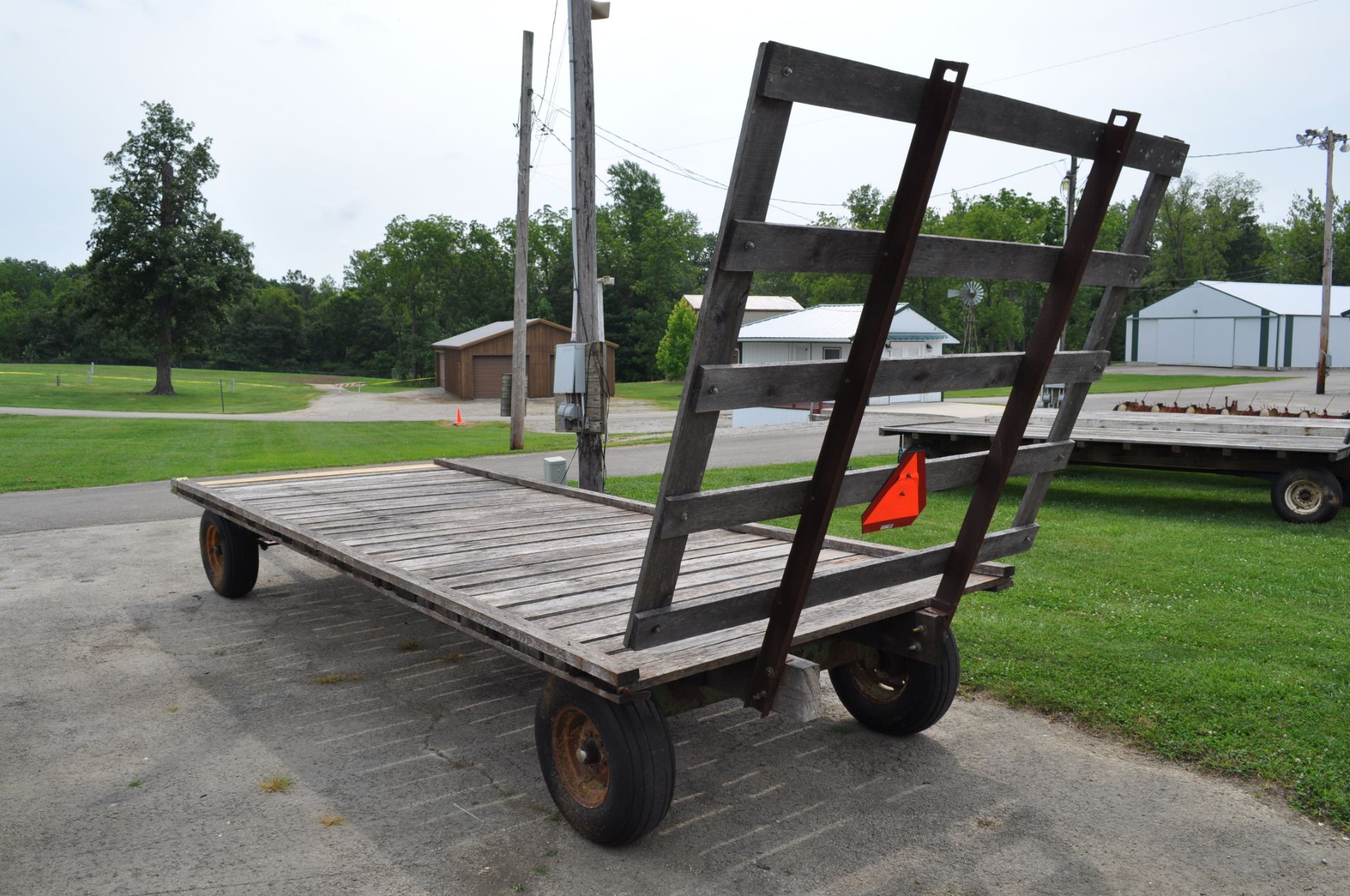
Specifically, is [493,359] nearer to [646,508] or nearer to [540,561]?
[646,508]

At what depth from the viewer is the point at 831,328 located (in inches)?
1567

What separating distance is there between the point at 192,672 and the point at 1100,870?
4980mm

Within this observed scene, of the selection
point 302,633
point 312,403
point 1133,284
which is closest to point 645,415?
point 312,403

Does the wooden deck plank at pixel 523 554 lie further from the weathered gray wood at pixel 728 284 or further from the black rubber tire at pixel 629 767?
the weathered gray wood at pixel 728 284

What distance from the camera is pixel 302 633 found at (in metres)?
6.67

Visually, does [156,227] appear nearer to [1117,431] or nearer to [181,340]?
[181,340]

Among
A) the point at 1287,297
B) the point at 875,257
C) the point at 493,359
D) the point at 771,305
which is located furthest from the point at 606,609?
the point at 1287,297

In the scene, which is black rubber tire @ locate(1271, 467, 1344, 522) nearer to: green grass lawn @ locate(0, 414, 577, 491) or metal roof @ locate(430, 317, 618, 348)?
green grass lawn @ locate(0, 414, 577, 491)

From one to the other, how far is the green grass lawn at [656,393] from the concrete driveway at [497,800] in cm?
3249

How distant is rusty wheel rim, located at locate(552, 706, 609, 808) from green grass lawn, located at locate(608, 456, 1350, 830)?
8.44ft

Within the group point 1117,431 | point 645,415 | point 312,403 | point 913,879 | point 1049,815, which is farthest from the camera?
point 312,403

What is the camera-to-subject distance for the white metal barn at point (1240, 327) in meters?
54.0

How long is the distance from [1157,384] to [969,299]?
9290 mm

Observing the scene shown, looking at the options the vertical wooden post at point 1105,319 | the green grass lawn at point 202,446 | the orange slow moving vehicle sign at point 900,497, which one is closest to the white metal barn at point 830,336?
the green grass lawn at point 202,446
